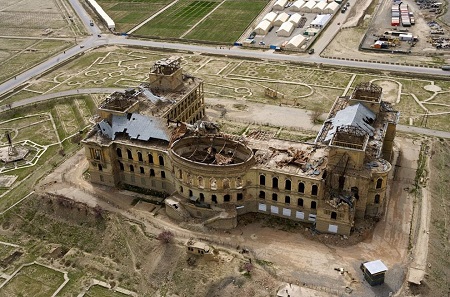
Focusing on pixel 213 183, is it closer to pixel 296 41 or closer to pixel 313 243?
pixel 313 243

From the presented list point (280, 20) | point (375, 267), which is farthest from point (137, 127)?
point (280, 20)

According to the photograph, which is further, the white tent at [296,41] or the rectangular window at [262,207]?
the white tent at [296,41]

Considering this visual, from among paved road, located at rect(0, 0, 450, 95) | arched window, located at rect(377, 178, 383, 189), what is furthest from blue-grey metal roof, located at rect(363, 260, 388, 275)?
paved road, located at rect(0, 0, 450, 95)

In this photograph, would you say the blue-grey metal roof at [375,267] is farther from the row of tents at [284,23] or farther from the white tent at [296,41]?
the row of tents at [284,23]

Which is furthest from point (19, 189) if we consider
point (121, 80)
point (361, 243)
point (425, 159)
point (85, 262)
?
point (425, 159)

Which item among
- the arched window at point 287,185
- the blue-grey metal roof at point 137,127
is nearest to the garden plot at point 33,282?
the blue-grey metal roof at point 137,127

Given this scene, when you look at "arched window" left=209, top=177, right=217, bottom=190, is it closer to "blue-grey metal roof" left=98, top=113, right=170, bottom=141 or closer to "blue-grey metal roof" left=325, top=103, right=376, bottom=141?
"blue-grey metal roof" left=98, top=113, right=170, bottom=141

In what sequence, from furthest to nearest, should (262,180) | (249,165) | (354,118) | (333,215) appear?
1. (354,118)
2. (262,180)
3. (249,165)
4. (333,215)
